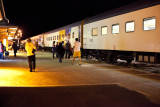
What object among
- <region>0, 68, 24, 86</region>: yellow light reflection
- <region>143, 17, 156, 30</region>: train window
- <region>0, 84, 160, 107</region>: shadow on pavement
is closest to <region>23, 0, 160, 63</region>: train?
<region>143, 17, 156, 30</region>: train window

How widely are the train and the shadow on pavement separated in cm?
536

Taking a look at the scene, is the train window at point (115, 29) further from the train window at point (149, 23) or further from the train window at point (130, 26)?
the train window at point (149, 23)

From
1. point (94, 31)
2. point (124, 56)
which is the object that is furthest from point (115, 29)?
point (94, 31)

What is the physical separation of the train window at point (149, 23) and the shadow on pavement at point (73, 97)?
5.40m

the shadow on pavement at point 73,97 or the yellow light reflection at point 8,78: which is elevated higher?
the yellow light reflection at point 8,78

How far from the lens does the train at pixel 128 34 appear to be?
1182cm

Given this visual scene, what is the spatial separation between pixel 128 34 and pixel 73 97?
871 cm

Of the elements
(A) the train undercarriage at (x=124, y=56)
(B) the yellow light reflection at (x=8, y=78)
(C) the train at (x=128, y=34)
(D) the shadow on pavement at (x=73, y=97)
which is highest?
(C) the train at (x=128, y=34)

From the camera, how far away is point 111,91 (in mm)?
7055

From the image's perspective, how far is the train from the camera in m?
11.8

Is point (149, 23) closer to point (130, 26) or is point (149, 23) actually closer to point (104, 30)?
point (130, 26)

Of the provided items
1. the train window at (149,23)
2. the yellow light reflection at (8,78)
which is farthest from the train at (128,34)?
the yellow light reflection at (8,78)

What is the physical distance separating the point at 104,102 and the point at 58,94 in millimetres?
1455

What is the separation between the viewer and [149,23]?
12094 mm
